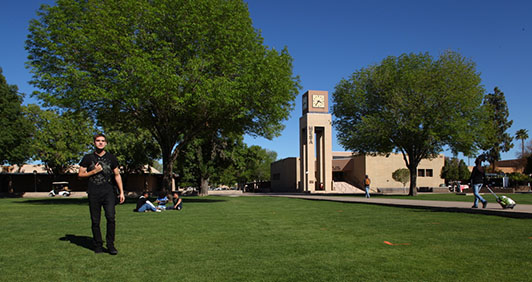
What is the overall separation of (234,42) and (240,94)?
10.6 feet

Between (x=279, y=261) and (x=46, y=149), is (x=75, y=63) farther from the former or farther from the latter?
(x=46, y=149)

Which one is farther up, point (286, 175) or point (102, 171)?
point (102, 171)

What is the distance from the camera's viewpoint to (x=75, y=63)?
843 inches

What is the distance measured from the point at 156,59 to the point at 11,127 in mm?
26507

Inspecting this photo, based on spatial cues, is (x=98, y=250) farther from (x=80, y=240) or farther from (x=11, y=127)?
(x=11, y=127)

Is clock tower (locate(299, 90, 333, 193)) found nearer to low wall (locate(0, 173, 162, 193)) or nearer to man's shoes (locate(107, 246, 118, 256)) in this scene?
low wall (locate(0, 173, 162, 193))

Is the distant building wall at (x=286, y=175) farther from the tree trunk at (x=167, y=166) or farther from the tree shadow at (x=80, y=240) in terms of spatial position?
the tree shadow at (x=80, y=240)

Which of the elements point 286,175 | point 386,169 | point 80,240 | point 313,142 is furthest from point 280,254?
point 286,175

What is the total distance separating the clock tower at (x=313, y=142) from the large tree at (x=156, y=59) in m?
37.7

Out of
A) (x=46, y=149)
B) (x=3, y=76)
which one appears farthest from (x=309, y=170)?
(x=3, y=76)

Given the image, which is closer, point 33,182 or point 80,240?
point 80,240

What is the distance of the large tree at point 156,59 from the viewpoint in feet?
64.0

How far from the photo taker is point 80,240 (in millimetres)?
8023

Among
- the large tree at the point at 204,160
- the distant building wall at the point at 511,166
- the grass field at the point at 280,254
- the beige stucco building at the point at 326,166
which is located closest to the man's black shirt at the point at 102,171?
the grass field at the point at 280,254
